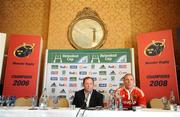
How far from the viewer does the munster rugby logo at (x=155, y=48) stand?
4094 millimetres

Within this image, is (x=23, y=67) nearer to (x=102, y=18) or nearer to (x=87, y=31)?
(x=87, y=31)

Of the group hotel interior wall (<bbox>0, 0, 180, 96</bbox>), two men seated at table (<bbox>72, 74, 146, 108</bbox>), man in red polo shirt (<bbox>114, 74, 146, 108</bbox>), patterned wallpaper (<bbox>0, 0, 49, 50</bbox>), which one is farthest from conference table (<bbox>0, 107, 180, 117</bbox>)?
patterned wallpaper (<bbox>0, 0, 49, 50</bbox>)

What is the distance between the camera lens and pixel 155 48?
4133 mm

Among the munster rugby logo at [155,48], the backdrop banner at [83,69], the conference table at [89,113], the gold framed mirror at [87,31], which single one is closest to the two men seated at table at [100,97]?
the conference table at [89,113]

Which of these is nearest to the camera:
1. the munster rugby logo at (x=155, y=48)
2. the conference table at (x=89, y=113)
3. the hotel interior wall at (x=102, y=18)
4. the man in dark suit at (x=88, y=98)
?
the conference table at (x=89, y=113)

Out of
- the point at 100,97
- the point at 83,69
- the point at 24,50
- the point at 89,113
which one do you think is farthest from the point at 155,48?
the point at 24,50

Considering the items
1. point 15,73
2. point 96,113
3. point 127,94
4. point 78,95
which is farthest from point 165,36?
point 15,73

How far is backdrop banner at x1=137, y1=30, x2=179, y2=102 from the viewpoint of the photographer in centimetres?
390

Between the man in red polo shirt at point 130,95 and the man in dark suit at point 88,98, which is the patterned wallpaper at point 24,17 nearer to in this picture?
the man in dark suit at point 88,98

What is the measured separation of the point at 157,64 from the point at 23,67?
297cm

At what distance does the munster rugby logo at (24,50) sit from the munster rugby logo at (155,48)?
2628mm

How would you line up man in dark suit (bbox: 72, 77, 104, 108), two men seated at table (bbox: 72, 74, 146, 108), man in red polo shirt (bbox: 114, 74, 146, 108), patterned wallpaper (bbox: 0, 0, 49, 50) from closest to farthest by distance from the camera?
1. man in red polo shirt (bbox: 114, 74, 146, 108)
2. two men seated at table (bbox: 72, 74, 146, 108)
3. man in dark suit (bbox: 72, 77, 104, 108)
4. patterned wallpaper (bbox: 0, 0, 49, 50)

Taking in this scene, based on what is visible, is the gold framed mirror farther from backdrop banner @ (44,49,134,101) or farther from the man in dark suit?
the man in dark suit

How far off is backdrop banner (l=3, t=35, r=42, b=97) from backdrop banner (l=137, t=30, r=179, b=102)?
2.35 meters
